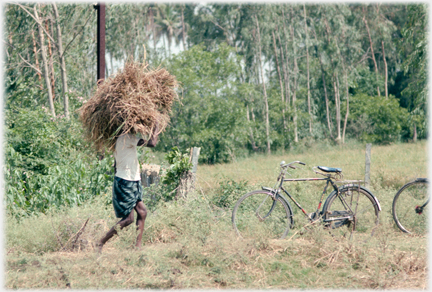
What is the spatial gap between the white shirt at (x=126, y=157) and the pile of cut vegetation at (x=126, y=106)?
90 mm

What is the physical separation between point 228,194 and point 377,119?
107ft

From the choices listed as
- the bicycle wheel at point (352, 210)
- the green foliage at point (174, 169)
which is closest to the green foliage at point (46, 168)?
the green foliage at point (174, 169)

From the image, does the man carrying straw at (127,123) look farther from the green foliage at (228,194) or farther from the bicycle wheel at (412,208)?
the bicycle wheel at (412,208)

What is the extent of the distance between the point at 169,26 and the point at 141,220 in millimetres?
46957

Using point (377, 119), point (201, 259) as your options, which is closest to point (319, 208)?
point (201, 259)

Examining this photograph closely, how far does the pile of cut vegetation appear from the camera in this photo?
195 inches

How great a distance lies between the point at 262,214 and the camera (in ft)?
19.4

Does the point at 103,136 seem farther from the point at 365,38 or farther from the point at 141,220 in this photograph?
the point at 365,38

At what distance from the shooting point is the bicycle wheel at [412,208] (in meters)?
6.01

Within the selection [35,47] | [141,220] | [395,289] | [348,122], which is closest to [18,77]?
[35,47]

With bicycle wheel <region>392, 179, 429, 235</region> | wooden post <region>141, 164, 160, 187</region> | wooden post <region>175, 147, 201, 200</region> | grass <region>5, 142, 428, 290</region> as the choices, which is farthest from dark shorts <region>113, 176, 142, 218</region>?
bicycle wheel <region>392, 179, 429, 235</region>

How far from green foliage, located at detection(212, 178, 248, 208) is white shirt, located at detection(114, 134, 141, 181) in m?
2.54

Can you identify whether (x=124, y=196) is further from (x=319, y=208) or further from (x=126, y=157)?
(x=319, y=208)

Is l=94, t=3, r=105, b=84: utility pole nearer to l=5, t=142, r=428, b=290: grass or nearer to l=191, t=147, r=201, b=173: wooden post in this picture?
l=191, t=147, r=201, b=173: wooden post
